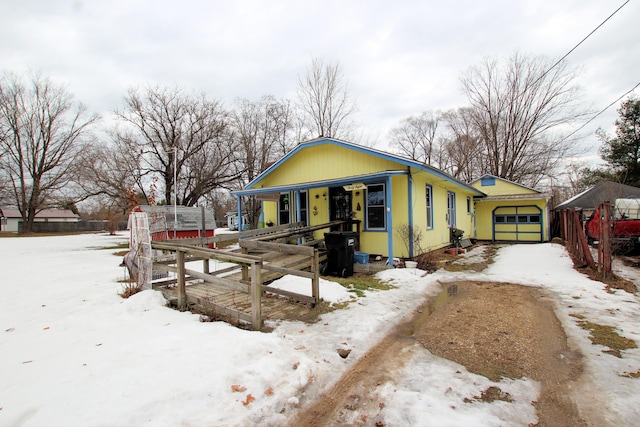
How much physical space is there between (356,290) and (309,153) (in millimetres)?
6787

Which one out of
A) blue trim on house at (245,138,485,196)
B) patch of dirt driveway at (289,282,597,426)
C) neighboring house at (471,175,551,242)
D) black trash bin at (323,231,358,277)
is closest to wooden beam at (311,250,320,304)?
patch of dirt driveway at (289,282,597,426)

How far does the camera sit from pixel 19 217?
5012 cm

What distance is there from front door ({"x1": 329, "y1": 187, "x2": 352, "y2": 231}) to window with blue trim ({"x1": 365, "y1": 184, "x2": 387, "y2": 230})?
2.47 ft

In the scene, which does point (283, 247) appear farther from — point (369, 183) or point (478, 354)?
point (369, 183)

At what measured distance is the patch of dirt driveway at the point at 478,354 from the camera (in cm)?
244

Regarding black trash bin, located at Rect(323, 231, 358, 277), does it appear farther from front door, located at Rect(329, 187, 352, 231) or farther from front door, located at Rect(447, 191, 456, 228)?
front door, located at Rect(447, 191, 456, 228)

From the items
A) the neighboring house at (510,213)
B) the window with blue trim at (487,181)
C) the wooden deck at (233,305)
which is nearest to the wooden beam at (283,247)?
the wooden deck at (233,305)

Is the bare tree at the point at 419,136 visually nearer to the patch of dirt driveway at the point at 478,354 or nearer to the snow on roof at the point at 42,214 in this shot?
the patch of dirt driveway at the point at 478,354

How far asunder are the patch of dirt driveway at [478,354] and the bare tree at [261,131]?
22618mm

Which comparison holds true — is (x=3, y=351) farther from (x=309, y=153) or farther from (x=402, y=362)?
(x=309, y=153)

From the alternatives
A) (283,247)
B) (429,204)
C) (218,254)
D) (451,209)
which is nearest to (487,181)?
(451,209)

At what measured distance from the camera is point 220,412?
2.33 meters

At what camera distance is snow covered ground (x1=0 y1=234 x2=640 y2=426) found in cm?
229

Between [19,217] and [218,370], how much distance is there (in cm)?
6974
